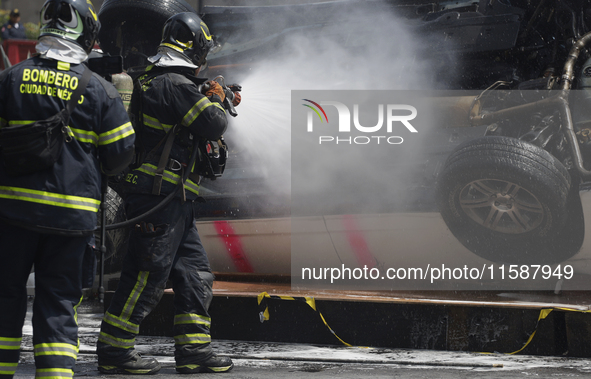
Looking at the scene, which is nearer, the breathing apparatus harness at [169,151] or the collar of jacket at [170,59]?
the breathing apparatus harness at [169,151]

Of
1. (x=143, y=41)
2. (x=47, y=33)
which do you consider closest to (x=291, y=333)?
(x=47, y=33)

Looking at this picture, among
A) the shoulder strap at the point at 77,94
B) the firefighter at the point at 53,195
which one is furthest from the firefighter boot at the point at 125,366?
the shoulder strap at the point at 77,94

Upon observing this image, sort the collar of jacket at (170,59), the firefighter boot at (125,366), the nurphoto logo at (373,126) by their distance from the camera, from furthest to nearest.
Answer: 1. the nurphoto logo at (373,126)
2. the collar of jacket at (170,59)
3. the firefighter boot at (125,366)

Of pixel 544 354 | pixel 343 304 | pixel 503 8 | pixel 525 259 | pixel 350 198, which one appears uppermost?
pixel 503 8

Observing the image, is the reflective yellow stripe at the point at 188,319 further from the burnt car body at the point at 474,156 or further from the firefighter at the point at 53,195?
the burnt car body at the point at 474,156

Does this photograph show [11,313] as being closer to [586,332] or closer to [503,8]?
[586,332]

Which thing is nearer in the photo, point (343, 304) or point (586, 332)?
point (586, 332)

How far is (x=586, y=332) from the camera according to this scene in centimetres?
298

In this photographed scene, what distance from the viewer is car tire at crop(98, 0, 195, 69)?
498 centimetres

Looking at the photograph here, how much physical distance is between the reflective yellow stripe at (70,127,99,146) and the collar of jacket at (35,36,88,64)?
25cm

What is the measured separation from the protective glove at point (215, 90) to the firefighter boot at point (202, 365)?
1173 mm

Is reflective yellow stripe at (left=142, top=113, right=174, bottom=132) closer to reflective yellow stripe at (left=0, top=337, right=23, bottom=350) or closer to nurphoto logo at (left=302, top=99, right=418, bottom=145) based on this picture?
reflective yellow stripe at (left=0, top=337, right=23, bottom=350)

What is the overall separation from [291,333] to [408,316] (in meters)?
0.64

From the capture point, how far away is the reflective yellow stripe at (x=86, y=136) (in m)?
2.19
